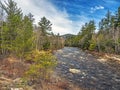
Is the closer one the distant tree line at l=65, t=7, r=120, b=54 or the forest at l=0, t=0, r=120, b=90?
the forest at l=0, t=0, r=120, b=90

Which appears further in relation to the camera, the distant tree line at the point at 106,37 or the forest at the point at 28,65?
the distant tree line at the point at 106,37

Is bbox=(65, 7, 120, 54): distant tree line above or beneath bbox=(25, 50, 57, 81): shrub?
above

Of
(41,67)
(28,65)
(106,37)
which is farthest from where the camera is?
(106,37)

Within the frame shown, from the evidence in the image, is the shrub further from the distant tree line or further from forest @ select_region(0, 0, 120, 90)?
the distant tree line

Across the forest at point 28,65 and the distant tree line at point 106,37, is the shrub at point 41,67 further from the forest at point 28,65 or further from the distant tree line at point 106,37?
the distant tree line at point 106,37

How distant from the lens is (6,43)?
26.8m

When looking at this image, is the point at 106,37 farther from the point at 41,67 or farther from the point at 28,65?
the point at 41,67

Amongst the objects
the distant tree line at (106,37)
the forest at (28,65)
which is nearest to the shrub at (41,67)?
the forest at (28,65)

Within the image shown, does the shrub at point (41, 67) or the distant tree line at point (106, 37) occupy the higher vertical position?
the distant tree line at point (106, 37)

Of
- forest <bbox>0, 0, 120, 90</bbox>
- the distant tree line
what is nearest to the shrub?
forest <bbox>0, 0, 120, 90</bbox>

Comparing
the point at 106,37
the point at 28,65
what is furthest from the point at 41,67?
the point at 106,37

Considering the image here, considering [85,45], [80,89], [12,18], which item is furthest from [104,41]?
[80,89]

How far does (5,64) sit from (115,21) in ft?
204

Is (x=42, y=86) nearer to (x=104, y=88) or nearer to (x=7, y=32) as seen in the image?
(x=104, y=88)
